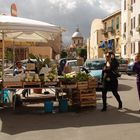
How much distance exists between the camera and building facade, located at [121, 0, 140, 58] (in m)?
50.1

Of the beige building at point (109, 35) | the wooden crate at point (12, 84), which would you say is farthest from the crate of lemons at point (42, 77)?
the beige building at point (109, 35)

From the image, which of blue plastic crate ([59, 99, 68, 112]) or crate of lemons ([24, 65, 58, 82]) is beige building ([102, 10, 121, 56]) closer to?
crate of lemons ([24, 65, 58, 82])

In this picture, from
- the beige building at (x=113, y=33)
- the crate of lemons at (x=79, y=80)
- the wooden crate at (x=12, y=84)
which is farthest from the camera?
the beige building at (x=113, y=33)

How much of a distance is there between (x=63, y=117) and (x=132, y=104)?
3658 millimetres

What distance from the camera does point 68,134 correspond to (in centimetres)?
956

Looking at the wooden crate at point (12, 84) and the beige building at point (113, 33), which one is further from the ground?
the beige building at point (113, 33)

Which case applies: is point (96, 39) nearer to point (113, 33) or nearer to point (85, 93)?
point (113, 33)

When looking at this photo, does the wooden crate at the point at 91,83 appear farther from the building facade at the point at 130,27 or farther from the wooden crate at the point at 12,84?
the building facade at the point at 130,27

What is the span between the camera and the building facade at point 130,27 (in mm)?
50094

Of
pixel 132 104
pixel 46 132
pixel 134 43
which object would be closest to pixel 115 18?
pixel 134 43

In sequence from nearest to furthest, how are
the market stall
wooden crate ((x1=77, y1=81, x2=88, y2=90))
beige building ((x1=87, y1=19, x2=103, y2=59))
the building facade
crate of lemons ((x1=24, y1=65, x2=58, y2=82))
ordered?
the market stall < crate of lemons ((x1=24, y1=65, x2=58, y2=82)) < wooden crate ((x1=77, y1=81, x2=88, y2=90)) < the building facade < beige building ((x1=87, y1=19, x2=103, y2=59))

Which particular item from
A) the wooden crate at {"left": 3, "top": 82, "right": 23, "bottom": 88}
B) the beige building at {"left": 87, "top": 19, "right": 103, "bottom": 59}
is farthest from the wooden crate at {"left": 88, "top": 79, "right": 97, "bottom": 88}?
the beige building at {"left": 87, "top": 19, "right": 103, "bottom": 59}

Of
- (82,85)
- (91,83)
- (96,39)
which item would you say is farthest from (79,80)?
(96,39)

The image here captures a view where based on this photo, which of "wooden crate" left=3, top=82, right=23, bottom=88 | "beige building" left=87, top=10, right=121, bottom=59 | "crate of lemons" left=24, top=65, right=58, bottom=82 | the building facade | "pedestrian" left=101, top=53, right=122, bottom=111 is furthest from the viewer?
"beige building" left=87, top=10, right=121, bottom=59
